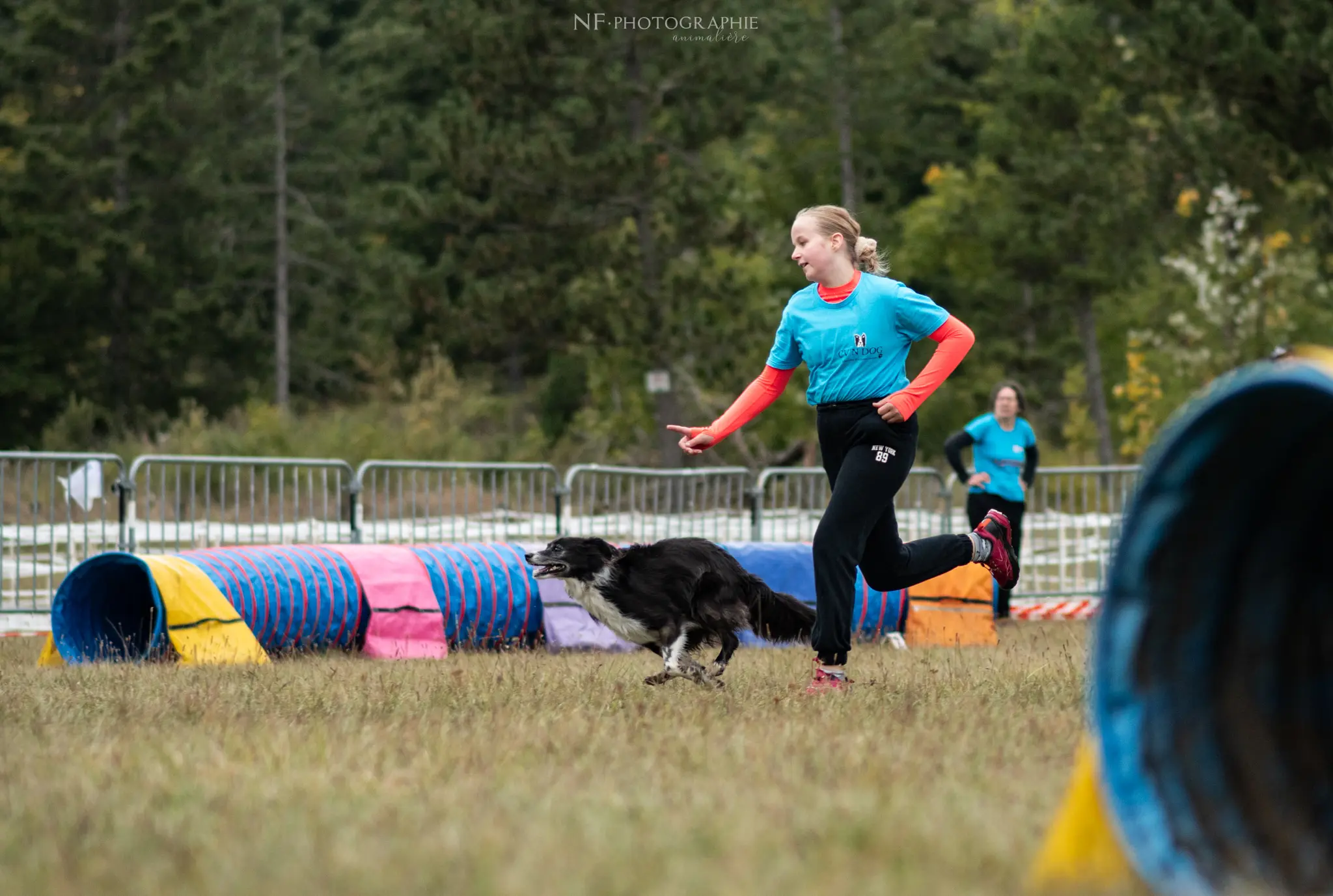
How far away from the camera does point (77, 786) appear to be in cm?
398

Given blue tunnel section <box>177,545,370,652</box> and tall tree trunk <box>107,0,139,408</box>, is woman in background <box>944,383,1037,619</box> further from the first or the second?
tall tree trunk <box>107,0,139,408</box>

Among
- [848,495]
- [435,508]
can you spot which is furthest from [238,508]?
[848,495]

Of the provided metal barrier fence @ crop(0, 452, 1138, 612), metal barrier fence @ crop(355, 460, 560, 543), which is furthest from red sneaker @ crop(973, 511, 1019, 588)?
metal barrier fence @ crop(355, 460, 560, 543)

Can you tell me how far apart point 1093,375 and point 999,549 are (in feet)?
90.0

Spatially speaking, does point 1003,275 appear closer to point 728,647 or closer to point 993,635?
point 993,635

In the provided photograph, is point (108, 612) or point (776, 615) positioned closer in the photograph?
point (776, 615)

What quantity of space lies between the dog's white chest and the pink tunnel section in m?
2.36

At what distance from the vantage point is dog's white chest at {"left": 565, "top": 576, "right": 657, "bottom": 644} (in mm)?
7105

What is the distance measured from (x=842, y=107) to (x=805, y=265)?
31.2m

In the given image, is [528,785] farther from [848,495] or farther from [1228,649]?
[848,495]

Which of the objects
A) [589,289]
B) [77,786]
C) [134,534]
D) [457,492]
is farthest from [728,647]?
[589,289]

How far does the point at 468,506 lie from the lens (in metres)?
14.8

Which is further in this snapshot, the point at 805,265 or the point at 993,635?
the point at 993,635

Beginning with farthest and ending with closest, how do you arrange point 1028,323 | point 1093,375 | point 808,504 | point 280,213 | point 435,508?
point 1028,323, point 280,213, point 1093,375, point 808,504, point 435,508
